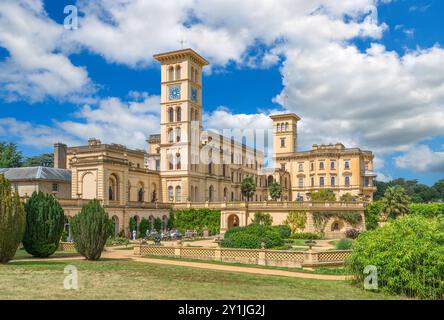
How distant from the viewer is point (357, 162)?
254 ft

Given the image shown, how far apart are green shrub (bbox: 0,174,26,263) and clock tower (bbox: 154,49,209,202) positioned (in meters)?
37.9

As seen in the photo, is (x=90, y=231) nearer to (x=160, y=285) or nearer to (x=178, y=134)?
(x=160, y=285)

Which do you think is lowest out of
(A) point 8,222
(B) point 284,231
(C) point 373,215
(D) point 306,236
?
(D) point 306,236

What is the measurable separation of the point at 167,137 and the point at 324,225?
25.1m

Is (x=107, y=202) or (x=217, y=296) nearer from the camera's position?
(x=217, y=296)

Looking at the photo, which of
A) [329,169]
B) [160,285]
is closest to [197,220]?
[329,169]

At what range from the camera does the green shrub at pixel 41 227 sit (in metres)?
25.9

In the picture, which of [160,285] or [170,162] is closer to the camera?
[160,285]

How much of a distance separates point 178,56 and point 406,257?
2047 inches

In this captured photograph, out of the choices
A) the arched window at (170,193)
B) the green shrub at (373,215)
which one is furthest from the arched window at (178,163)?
the green shrub at (373,215)

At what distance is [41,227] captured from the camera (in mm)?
26031
